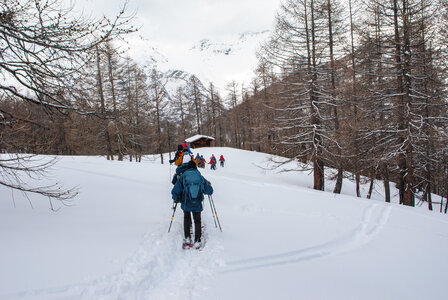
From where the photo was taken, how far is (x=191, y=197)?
407cm

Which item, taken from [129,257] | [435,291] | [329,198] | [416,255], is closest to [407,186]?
[329,198]

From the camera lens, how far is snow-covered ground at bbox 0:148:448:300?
274 centimetres

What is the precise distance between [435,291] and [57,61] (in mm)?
6702

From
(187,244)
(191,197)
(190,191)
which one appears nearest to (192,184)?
(190,191)

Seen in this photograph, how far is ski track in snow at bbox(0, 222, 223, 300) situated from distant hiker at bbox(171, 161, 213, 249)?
233mm

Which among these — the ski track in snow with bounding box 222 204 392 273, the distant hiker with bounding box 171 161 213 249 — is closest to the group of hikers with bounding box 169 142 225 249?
the distant hiker with bounding box 171 161 213 249

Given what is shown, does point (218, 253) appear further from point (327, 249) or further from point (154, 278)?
point (327, 249)

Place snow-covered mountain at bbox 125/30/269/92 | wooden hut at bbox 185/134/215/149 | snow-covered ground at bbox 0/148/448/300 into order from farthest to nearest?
snow-covered mountain at bbox 125/30/269/92 < wooden hut at bbox 185/134/215/149 < snow-covered ground at bbox 0/148/448/300

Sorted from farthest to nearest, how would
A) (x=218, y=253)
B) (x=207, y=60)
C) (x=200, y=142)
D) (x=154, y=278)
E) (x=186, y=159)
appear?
(x=207, y=60) → (x=200, y=142) → (x=186, y=159) → (x=218, y=253) → (x=154, y=278)

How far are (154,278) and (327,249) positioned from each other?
3.13 meters

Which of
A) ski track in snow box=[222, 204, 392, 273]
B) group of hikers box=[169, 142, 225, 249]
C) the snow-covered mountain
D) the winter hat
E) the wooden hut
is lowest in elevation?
ski track in snow box=[222, 204, 392, 273]

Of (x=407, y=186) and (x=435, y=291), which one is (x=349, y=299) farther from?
(x=407, y=186)

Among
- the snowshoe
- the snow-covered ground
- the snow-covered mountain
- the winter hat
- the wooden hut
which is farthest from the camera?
the snow-covered mountain

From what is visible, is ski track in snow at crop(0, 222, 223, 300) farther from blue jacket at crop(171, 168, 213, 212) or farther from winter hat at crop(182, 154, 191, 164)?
winter hat at crop(182, 154, 191, 164)
